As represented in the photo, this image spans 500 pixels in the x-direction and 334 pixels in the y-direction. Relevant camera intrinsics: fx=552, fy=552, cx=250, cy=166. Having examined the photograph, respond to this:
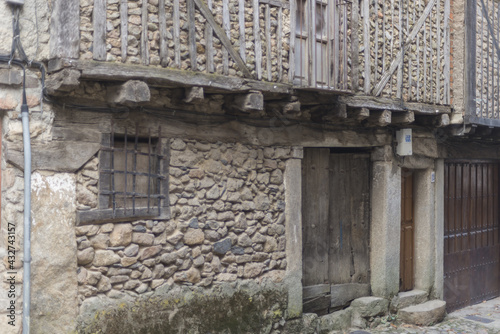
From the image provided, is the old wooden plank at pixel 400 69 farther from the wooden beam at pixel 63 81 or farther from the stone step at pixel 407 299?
the wooden beam at pixel 63 81

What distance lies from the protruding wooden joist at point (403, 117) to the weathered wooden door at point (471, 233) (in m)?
1.87

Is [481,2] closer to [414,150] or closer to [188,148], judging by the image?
[414,150]

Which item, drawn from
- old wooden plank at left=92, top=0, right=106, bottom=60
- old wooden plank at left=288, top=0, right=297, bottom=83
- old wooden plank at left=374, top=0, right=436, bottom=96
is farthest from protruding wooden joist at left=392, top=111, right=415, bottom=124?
old wooden plank at left=92, top=0, right=106, bottom=60

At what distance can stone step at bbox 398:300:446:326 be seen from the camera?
290 inches

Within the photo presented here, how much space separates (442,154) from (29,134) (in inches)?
230

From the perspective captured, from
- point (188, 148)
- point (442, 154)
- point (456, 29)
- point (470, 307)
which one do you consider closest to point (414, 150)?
point (442, 154)

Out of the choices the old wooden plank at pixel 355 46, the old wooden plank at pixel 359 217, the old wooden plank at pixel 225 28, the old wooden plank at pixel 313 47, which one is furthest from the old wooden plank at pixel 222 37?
the old wooden plank at pixel 359 217

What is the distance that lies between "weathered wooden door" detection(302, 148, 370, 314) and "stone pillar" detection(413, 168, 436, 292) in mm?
1029

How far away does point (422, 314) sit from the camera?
7352 millimetres

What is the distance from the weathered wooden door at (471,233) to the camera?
8.53 metres

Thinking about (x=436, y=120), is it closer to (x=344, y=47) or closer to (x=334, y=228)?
(x=334, y=228)

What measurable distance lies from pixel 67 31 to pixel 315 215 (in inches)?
152

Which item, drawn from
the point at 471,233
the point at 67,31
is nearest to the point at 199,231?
the point at 67,31

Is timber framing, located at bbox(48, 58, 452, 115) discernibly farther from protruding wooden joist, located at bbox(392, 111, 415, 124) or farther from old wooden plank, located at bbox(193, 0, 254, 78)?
protruding wooden joist, located at bbox(392, 111, 415, 124)
